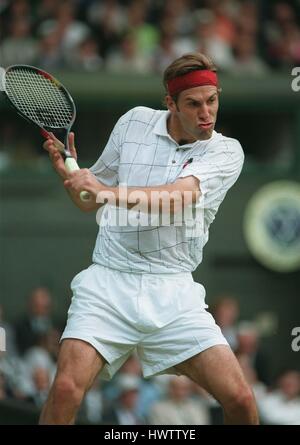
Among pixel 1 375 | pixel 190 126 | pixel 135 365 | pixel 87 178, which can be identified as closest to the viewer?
pixel 87 178

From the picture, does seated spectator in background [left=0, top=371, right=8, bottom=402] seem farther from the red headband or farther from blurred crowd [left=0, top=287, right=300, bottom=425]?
the red headband

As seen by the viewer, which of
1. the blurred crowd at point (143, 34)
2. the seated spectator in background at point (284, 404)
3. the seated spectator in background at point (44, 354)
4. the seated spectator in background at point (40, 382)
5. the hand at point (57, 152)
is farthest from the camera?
the blurred crowd at point (143, 34)

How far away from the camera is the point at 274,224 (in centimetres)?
1507

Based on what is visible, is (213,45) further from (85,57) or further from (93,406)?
(93,406)

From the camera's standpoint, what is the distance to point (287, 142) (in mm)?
15578

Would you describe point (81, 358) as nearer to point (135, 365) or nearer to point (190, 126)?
point (190, 126)

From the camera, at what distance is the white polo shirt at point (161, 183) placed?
6602 mm

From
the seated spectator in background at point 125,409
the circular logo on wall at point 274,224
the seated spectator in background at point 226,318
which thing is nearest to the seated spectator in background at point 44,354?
the seated spectator in background at point 125,409

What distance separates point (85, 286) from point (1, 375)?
4467mm

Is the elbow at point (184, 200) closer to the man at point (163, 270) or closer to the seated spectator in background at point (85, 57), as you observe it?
the man at point (163, 270)

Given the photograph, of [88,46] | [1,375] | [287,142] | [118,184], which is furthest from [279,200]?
[118,184]

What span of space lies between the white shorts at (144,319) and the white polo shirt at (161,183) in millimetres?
100

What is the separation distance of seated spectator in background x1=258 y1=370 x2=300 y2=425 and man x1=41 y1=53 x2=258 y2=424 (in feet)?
A: 19.6

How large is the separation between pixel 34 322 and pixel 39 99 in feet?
20.9
